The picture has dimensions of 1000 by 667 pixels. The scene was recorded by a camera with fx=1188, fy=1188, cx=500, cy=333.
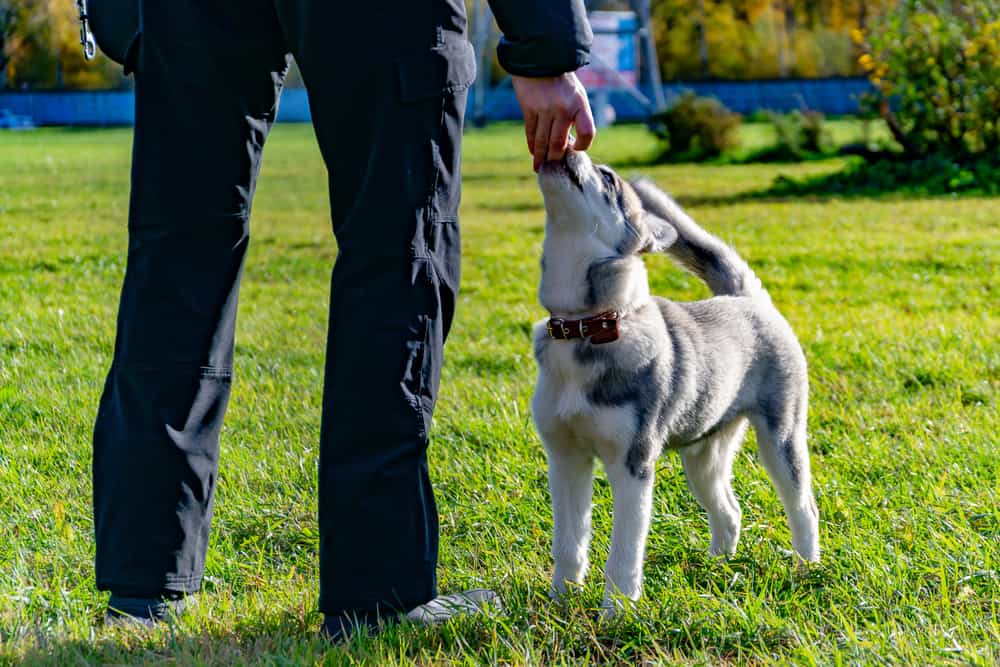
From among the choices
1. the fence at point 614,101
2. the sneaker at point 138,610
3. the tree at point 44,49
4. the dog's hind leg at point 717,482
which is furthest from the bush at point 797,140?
the fence at point 614,101

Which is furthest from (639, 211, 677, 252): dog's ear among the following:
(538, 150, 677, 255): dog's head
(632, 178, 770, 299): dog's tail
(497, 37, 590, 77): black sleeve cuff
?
(497, 37, 590, 77): black sleeve cuff

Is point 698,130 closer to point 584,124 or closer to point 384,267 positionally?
point 584,124

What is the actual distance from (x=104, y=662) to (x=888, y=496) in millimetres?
2178

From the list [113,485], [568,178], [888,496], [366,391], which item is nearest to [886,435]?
[888,496]

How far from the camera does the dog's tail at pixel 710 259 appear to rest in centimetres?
337

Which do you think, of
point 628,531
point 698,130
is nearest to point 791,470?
point 628,531

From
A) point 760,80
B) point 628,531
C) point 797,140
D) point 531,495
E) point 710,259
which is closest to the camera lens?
point 628,531

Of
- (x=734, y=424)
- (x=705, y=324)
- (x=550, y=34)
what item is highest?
(x=550, y=34)

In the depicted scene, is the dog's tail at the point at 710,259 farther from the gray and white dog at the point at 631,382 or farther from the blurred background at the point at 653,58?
the blurred background at the point at 653,58

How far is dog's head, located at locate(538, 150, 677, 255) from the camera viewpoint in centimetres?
273

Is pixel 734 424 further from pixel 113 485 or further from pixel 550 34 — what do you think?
pixel 113 485

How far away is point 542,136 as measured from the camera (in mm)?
2510

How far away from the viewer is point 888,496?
343cm

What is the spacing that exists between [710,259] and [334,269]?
1.29 meters
